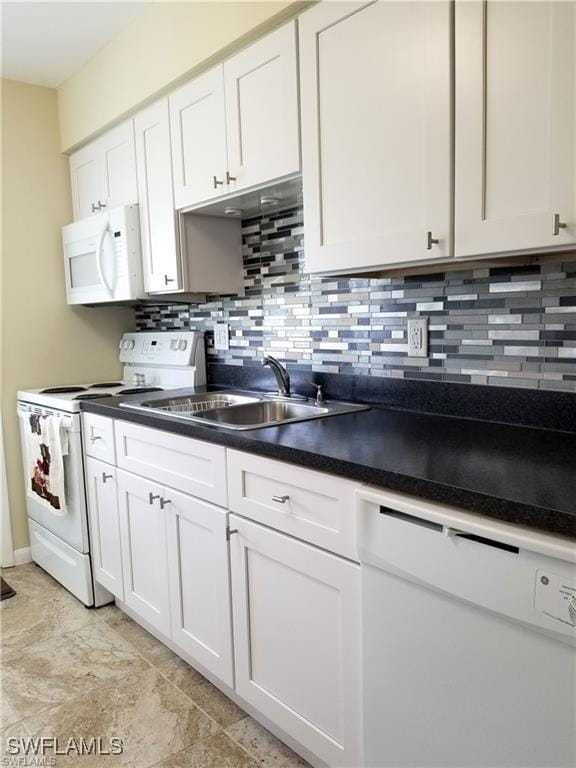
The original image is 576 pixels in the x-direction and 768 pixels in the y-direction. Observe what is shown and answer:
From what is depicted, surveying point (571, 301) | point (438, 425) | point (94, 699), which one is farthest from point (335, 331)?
point (94, 699)

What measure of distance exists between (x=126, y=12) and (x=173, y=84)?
41 centimetres

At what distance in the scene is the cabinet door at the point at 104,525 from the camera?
7.47ft

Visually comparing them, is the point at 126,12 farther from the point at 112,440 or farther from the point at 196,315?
the point at 112,440

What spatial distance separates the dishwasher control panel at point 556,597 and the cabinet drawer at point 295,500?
44 centimetres

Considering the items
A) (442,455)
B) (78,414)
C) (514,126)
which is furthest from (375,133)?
(78,414)

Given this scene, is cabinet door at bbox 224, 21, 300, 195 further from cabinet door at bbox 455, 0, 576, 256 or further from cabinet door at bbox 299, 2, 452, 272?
cabinet door at bbox 455, 0, 576, 256

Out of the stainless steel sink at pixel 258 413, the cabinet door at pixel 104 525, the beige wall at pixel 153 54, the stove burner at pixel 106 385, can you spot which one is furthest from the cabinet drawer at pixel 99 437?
the beige wall at pixel 153 54

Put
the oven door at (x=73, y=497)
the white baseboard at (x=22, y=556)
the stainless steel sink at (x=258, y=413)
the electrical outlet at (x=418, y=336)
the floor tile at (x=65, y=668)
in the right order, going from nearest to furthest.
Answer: the electrical outlet at (x=418, y=336)
the floor tile at (x=65, y=668)
the stainless steel sink at (x=258, y=413)
the oven door at (x=73, y=497)
the white baseboard at (x=22, y=556)

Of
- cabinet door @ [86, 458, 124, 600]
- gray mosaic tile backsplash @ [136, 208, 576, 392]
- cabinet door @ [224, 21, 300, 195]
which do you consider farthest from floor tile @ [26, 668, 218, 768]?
cabinet door @ [224, 21, 300, 195]

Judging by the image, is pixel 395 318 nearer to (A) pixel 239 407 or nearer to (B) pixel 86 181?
(A) pixel 239 407

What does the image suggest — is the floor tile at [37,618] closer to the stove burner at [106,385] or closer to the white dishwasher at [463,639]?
the stove burner at [106,385]

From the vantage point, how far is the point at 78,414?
242cm

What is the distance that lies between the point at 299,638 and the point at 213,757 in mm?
493

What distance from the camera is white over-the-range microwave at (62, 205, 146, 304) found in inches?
98.4
